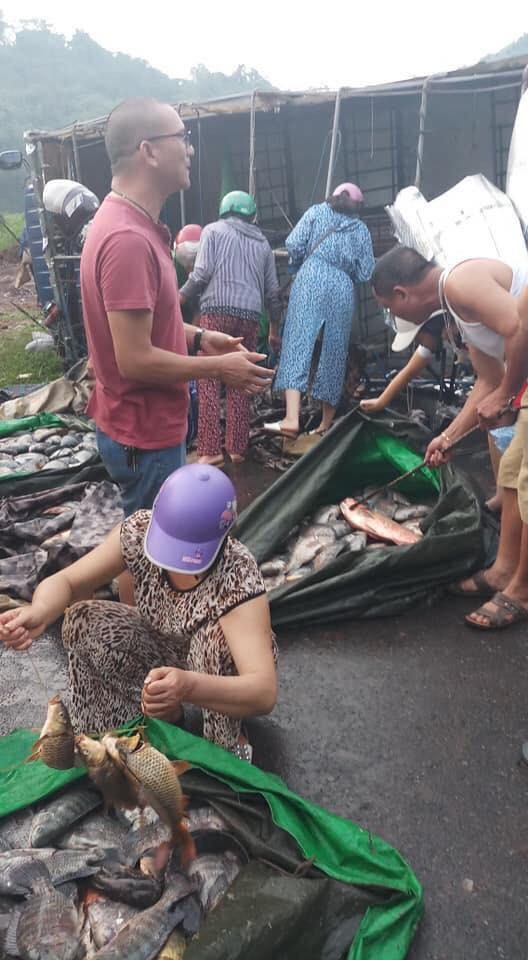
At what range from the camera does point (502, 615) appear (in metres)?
3.17

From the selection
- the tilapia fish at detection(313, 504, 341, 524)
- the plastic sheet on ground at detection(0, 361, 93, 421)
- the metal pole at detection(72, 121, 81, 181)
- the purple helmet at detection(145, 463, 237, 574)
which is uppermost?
the metal pole at detection(72, 121, 81, 181)

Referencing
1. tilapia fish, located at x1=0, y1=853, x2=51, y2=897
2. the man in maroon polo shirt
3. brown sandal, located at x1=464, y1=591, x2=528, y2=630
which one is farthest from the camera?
brown sandal, located at x1=464, y1=591, x2=528, y2=630

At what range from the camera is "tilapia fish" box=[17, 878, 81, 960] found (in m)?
1.56

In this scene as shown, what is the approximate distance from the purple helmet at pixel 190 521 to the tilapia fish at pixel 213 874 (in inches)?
29.2

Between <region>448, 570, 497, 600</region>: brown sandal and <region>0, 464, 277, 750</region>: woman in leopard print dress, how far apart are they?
1.54 metres

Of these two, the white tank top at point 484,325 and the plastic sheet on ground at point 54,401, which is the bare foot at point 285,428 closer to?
the plastic sheet on ground at point 54,401

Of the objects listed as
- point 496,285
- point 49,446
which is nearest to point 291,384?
point 49,446

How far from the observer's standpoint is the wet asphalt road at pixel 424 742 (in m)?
1.99

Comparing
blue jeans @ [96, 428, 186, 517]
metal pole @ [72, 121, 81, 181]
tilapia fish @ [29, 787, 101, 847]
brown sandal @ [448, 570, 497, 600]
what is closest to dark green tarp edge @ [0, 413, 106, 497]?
blue jeans @ [96, 428, 186, 517]

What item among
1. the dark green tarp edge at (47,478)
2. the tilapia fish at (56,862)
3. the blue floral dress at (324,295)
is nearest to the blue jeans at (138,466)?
the tilapia fish at (56,862)

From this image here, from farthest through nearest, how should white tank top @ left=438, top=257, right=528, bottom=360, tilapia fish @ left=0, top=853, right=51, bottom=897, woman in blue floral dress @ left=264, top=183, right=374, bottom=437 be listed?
woman in blue floral dress @ left=264, top=183, right=374, bottom=437 < white tank top @ left=438, top=257, right=528, bottom=360 < tilapia fish @ left=0, top=853, right=51, bottom=897

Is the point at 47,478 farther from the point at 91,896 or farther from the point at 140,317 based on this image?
the point at 91,896

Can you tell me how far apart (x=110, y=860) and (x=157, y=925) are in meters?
0.25

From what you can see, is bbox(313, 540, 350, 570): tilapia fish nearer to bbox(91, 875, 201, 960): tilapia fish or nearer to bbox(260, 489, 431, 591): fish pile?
bbox(260, 489, 431, 591): fish pile
